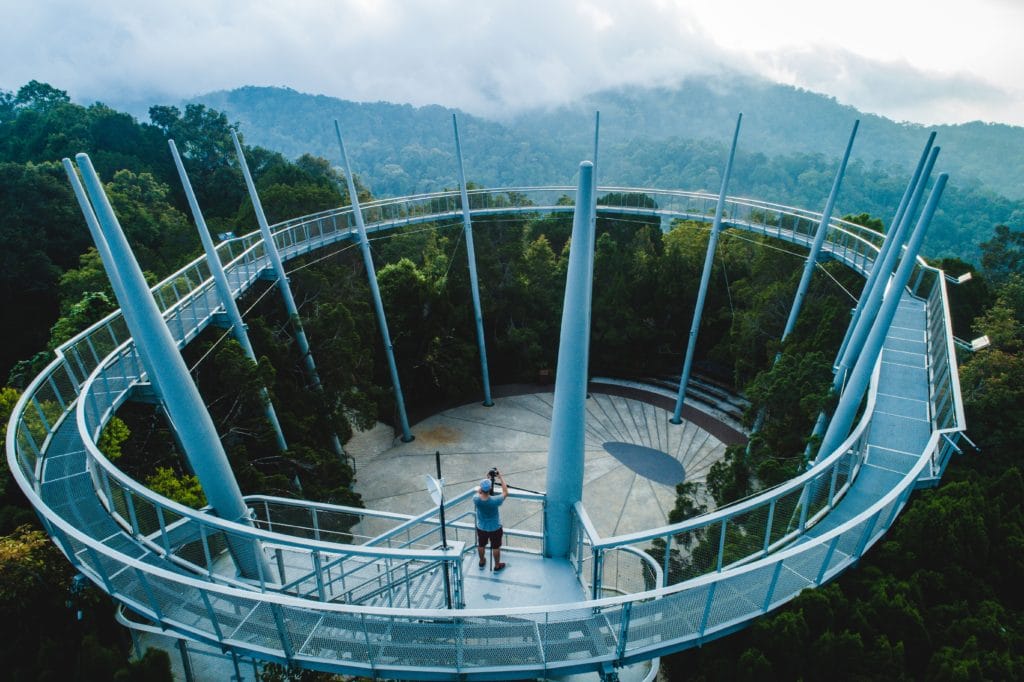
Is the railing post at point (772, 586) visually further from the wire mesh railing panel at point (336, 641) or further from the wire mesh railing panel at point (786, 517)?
the wire mesh railing panel at point (336, 641)

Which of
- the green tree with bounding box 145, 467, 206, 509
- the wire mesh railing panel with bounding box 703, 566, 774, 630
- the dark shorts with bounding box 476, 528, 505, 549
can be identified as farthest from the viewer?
the green tree with bounding box 145, 467, 206, 509

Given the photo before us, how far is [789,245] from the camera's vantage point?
1038 inches

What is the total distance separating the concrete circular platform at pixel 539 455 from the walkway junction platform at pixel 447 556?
5168mm

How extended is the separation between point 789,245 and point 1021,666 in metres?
21.2

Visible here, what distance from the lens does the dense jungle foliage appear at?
28.9 ft

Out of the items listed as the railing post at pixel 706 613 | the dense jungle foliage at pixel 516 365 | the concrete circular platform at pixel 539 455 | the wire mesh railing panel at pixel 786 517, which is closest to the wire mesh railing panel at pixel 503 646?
the railing post at pixel 706 613

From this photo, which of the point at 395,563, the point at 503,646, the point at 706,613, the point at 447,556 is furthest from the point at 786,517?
the point at 395,563

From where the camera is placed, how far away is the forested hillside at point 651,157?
86.7 m

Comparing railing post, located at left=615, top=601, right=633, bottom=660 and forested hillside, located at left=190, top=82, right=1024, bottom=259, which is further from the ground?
railing post, located at left=615, top=601, right=633, bottom=660

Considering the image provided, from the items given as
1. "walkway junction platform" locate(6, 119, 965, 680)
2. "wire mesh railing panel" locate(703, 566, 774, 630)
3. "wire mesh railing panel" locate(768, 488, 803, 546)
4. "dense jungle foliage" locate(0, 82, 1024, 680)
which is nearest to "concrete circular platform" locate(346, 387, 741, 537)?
"dense jungle foliage" locate(0, 82, 1024, 680)

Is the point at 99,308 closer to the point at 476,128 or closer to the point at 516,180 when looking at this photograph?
the point at 516,180

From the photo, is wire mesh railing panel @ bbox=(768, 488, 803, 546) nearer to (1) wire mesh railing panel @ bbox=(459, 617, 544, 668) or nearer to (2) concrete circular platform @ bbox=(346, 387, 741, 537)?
(1) wire mesh railing panel @ bbox=(459, 617, 544, 668)

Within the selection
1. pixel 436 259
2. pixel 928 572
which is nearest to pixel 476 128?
pixel 436 259

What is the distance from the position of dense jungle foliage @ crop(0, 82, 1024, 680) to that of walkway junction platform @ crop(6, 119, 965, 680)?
0.83m
